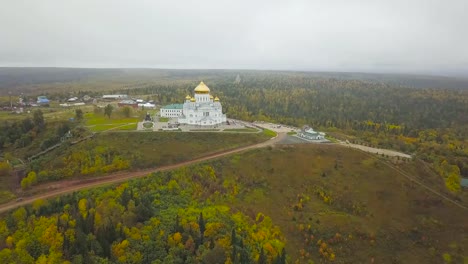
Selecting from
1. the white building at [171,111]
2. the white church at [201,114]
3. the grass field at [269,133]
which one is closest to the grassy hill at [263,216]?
the grass field at [269,133]

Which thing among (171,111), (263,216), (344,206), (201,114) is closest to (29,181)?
(263,216)

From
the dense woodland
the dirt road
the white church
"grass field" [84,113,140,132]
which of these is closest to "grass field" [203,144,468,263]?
the dirt road

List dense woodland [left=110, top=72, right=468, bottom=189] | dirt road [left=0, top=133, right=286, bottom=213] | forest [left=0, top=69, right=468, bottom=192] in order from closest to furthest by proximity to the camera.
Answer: dirt road [left=0, top=133, right=286, bottom=213] → forest [left=0, top=69, right=468, bottom=192] → dense woodland [left=110, top=72, right=468, bottom=189]

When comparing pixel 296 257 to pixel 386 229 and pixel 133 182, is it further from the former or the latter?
pixel 133 182

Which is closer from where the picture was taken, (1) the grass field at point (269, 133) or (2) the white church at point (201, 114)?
(1) the grass field at point (269, 133)

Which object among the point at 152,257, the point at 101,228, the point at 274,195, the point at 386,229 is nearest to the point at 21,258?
the point at 101,228

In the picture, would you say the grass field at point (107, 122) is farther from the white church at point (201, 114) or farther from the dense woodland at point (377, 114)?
the dense woodland at point (377, 114)

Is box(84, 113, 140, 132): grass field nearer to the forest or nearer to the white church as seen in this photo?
the forest

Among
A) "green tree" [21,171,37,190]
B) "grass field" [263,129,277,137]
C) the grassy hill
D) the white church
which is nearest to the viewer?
the grassy hill

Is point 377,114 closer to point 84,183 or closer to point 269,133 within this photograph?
point 269,133
